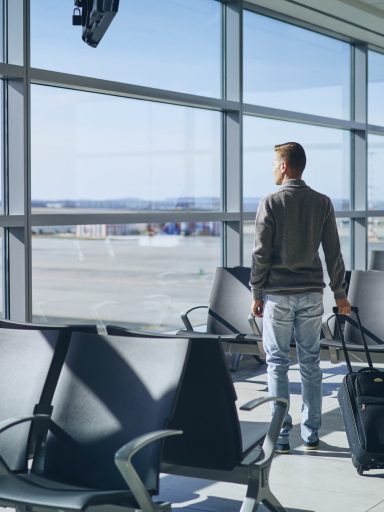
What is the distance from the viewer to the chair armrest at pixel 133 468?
2887 mm

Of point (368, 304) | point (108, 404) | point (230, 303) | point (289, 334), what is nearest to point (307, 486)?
point (289, 334)

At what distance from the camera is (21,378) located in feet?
11.7

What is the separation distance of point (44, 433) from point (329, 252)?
6.99 ft

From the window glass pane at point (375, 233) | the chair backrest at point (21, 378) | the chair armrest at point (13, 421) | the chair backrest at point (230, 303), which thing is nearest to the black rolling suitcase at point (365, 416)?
the chair backrest at point (21, 378)

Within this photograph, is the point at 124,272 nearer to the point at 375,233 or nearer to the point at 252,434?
the point at 252,434

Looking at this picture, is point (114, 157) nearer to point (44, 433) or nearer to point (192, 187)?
point (192, 187)

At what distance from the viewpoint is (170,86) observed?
757 centimetres

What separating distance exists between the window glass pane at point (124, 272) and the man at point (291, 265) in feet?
6.06

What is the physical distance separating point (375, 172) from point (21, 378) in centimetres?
817

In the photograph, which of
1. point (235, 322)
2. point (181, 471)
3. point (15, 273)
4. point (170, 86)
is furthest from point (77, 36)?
point (181, 471)

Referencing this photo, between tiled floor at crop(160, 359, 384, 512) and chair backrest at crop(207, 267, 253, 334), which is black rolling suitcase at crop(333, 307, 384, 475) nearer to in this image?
tiled floor at crop(160, 359, 384, 512)

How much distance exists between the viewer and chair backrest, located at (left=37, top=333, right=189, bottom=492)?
319cm

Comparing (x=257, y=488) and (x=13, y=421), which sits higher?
(x=13, y=421)

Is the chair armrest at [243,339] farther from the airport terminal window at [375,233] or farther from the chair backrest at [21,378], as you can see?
the airport terminal window at [375,233]
